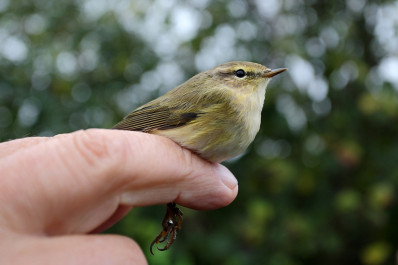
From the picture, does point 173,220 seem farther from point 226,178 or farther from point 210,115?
point 210,115

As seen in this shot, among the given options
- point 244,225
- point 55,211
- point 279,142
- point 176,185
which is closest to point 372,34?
point 279,142

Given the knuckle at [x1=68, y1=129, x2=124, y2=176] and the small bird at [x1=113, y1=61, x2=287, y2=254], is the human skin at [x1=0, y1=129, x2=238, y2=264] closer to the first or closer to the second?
the knuckle at [x1=68, y1=129, x2=124, y2=176]

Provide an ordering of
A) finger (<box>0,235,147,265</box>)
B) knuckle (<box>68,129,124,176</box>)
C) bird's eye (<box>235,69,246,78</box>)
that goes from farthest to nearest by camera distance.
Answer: bird's eye (<box>235,69,246,78</box>) < knuckle (<box>68,129,124,176</box>) < finger (<box>0,235,147,265</box>)

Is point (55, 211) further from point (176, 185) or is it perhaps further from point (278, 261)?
point (278, 261)

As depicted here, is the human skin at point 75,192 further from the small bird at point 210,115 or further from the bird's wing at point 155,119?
the bird's wing at point 155,119

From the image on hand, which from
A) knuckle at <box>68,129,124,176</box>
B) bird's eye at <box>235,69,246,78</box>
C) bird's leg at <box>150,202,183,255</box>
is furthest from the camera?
bird's eye at <box>235,69,246,78</box>

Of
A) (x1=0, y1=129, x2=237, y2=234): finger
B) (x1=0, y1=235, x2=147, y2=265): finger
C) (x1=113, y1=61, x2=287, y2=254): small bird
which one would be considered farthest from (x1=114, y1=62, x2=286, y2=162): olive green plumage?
(x1=0, y1=235, x2=147, y2=265): finger
